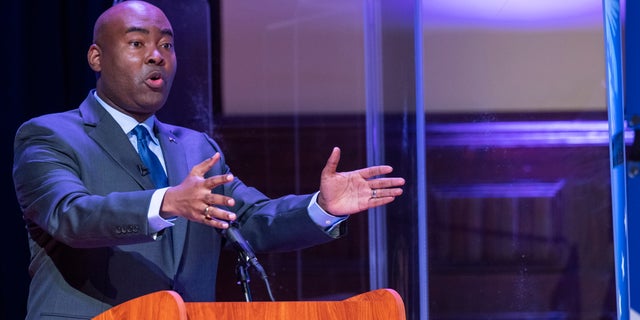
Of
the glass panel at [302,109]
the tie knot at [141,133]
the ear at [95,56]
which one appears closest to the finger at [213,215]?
the tie knot at [141,133]

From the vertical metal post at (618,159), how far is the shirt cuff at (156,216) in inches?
43.3

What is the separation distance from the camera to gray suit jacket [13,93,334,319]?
A: 6.67 ft

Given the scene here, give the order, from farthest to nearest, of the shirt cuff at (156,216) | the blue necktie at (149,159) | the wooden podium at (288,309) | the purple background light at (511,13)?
the purple background light at (511,13)
the blue necktie at (149,159)
the shirt cuff at (156,216)
the wooden podium at (288,309)

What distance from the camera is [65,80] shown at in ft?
10.0

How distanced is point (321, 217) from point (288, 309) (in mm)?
538

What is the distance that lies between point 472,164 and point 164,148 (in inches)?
59.9

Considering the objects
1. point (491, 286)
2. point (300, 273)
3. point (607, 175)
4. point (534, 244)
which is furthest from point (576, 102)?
point (300, 273)

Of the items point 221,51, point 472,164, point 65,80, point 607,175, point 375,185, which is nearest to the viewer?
point 375,185

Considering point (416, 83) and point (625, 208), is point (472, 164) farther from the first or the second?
point (625, 208)

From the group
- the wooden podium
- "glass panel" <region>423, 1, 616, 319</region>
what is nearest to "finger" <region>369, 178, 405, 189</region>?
the wooden podium

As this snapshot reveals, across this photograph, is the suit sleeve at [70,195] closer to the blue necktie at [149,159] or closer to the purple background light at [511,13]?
the blue necktie at [149,159]

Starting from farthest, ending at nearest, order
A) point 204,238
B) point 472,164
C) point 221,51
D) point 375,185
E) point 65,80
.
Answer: point 472,164, point 221,51, point 65,80, point 204,238, point 375,185

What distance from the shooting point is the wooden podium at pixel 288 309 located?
1568 mm

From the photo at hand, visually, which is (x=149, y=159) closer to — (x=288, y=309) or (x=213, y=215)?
(x=213, y=215)
